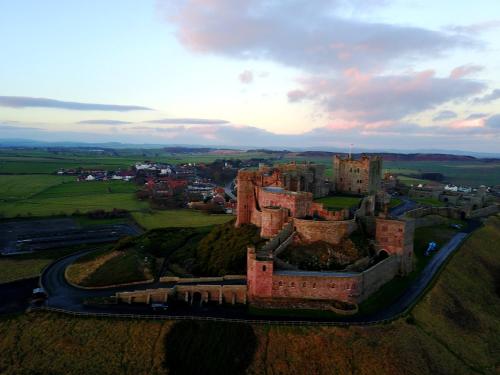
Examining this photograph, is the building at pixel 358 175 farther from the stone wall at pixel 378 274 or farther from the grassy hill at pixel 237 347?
the grassy hill at pixel 237 347

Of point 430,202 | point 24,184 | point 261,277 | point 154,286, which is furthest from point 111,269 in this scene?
point 24,184

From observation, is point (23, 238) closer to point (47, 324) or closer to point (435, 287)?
point (47, 324)

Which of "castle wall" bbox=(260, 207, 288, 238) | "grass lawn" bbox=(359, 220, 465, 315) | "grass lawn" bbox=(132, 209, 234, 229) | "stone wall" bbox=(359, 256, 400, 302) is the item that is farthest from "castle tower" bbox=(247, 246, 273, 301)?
"grass lawn" bbox=(132, 209, 234, 229)

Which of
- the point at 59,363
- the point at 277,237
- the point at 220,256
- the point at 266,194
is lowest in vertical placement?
the point at 59,363

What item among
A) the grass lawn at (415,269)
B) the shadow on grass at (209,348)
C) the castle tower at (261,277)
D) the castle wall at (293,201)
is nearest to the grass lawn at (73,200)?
the castle wall at (293,201)

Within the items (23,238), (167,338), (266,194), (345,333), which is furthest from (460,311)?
(23,238)

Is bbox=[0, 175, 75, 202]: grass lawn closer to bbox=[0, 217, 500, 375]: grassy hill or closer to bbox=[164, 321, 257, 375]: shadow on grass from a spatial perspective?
bbox=[0, 217, 500, 375]: grassy hill

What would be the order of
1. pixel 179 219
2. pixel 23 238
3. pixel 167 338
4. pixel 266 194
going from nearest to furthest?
1. pixel 167 338
2. pixel 266 194
3. pixel 23 238
4. pixel 179 219
